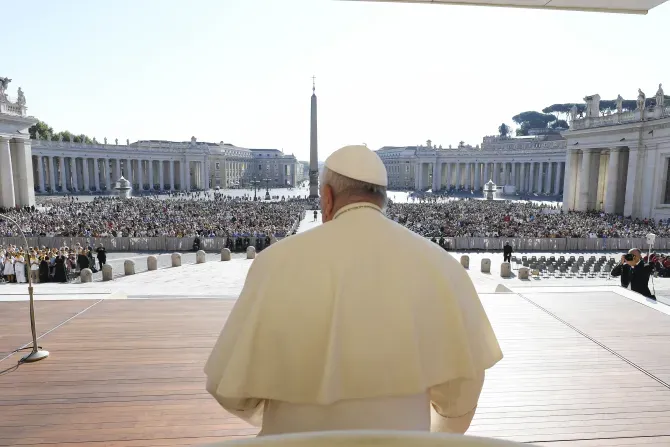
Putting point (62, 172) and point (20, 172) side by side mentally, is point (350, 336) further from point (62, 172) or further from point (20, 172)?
point (62, 172)

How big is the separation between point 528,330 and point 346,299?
21.0 feet

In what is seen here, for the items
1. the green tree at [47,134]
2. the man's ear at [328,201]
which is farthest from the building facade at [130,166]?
the man's ear at [328,201]

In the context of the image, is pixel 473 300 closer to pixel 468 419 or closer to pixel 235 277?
pixel 468 419

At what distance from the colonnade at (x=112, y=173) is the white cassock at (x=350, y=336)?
89.2 metres

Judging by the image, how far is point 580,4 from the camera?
18.1 feet

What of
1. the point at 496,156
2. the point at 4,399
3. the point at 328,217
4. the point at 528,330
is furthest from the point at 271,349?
the point at 496,156

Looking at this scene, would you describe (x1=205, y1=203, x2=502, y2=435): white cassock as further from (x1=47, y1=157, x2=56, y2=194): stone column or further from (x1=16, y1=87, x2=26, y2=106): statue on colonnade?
(x1=47, y1=157, x2=56, y2=194): stone column

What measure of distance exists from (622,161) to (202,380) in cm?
4893

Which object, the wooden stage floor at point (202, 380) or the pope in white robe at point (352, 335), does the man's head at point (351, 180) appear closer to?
the pope in white robe at point (352, 335)

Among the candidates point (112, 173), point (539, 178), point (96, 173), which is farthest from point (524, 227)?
point (112, 173)

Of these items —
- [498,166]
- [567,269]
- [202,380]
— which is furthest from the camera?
[498,166]

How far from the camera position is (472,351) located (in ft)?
5.58

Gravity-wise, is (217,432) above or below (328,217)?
below

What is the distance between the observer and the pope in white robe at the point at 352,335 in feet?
5.04
